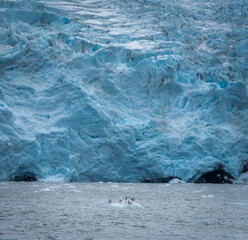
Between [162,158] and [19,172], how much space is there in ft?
28.8

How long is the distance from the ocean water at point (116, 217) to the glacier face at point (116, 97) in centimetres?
687

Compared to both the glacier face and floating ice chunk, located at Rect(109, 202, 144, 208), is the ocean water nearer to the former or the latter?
floating ice chunk, located at Rect(109, 202, 144, 208)

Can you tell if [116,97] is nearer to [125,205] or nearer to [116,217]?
[125,205]

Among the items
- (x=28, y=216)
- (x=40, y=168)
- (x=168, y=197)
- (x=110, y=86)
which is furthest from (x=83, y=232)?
(x=110, y=86)

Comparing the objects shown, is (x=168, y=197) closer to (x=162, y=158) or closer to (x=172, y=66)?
(x=162, y=158)

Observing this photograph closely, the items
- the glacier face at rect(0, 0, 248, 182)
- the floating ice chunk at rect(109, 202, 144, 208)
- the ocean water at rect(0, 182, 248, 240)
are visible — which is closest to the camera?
the ocean water at rect(0, 182, 248, 240)

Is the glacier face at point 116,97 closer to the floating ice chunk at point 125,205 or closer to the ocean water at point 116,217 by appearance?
the ocean water at point 116,217

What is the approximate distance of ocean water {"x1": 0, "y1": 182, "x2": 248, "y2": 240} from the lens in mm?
10094

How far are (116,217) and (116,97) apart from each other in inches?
679

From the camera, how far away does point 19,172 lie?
2509 centimetres

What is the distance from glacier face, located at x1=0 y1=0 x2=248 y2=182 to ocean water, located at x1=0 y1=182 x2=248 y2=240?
22.5 feet

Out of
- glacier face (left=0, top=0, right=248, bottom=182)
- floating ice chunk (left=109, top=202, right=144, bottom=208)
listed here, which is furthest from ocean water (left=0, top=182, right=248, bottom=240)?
glacier face (left=0, top=0, right=248, bottom=182)

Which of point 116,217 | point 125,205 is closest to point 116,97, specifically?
point 125,205

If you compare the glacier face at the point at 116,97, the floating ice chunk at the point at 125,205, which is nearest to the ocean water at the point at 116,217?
the floating ice chunk at the point at 125,205
